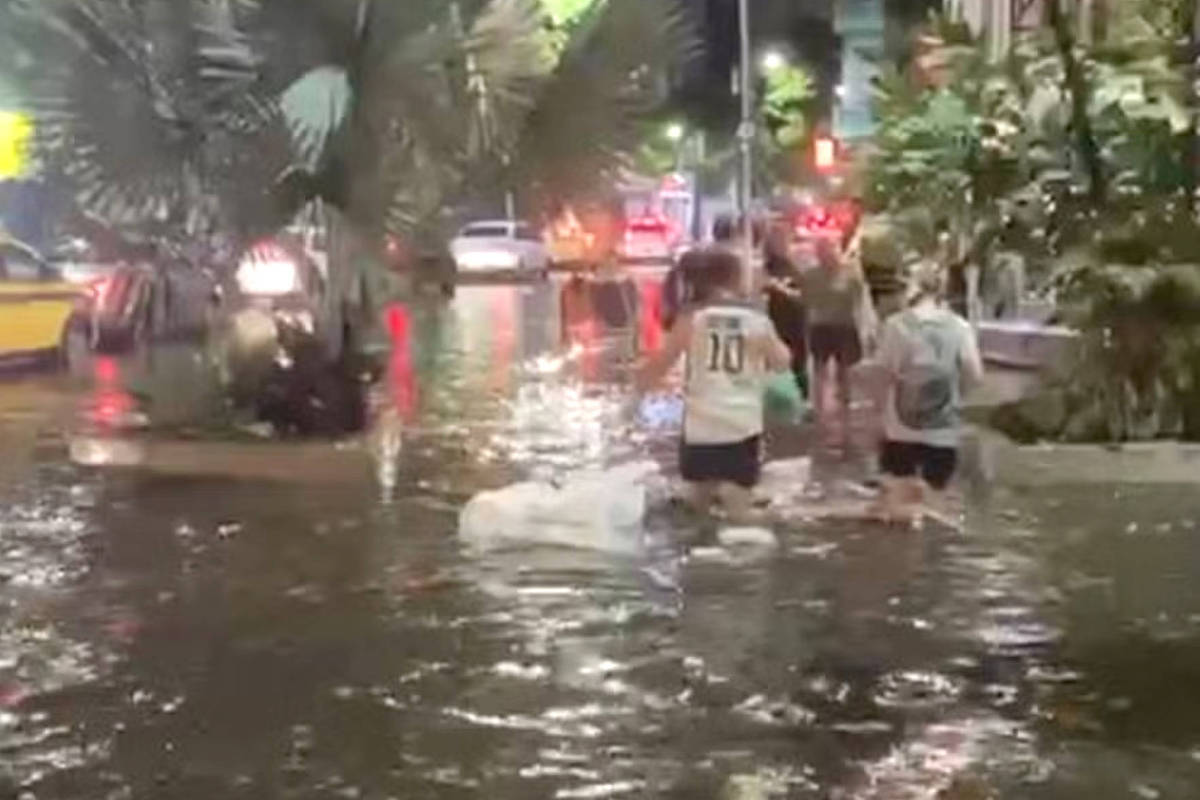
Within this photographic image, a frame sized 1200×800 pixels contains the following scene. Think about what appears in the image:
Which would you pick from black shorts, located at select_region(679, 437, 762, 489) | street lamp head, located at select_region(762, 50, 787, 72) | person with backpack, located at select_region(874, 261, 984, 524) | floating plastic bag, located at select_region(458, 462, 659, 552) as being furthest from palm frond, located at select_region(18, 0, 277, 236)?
street lamp head, located at select_region(762, 50, 787, 72)

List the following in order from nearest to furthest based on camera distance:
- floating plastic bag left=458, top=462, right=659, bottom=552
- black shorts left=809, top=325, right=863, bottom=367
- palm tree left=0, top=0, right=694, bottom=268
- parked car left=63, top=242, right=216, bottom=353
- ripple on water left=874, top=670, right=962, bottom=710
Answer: ripple on water left=874, top=670, right=962, bottom=710 → floating plastic bag left=458, top=462, right=659, bottom=552 → palm tree left=0, top=0, right=694, bottom=268 → parked car left=63, top=242, right=216, bottom=353 → black shorts left=809, top=325, right=863, bottom=367

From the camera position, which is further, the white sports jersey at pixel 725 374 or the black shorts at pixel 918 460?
the black shorts at pixel 918 460

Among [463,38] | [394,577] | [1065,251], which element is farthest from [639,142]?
[394,577]

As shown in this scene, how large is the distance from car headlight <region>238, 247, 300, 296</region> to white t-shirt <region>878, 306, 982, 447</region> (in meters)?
5.36

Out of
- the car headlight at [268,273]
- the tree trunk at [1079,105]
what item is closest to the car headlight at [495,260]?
the car headlight at [268,273]

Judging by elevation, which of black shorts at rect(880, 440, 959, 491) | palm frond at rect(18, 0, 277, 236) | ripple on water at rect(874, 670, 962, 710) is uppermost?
palm frond at rect(18, 0, 277, 236)

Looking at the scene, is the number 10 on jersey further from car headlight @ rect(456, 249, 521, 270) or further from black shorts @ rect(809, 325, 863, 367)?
car headlight @ rect(456, 249, 521, 270)

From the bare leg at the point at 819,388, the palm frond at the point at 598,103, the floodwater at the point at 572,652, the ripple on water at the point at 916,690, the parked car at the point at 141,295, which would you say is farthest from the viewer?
the bare leg at the point at 819,388

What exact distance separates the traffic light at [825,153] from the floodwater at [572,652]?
44.3m

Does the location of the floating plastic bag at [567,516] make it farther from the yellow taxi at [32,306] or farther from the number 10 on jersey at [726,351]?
the yellow taxi at [32,306]

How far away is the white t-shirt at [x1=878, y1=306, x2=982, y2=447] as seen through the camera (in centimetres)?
1327

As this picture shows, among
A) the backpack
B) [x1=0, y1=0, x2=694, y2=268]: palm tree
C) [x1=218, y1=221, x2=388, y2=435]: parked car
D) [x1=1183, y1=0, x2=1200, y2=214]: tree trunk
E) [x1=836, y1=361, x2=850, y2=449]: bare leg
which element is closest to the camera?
the backpack

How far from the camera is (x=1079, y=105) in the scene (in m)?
17.7

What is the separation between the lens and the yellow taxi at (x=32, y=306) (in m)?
26.8
